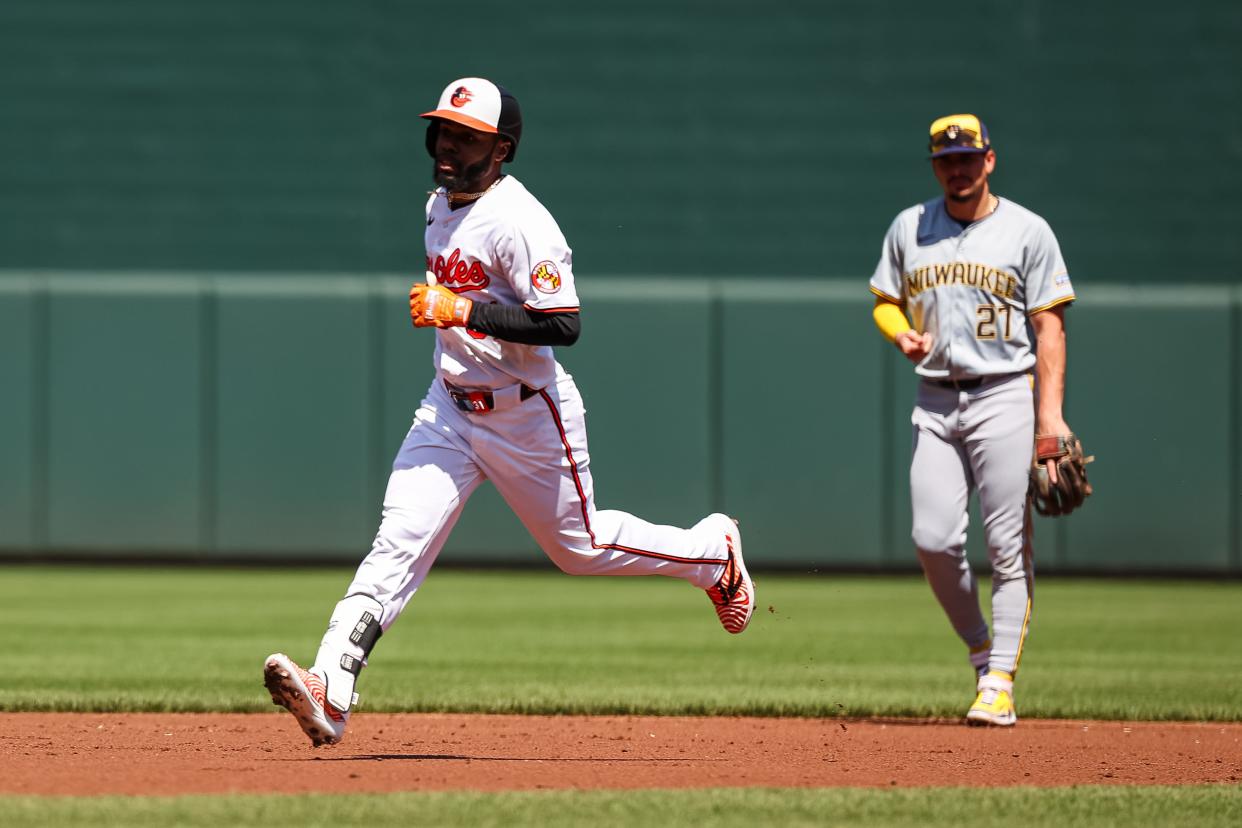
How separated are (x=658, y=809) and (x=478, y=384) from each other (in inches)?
57.6

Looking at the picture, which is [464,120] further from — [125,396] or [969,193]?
[125,396]

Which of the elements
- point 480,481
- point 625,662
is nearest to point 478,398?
point 480,481

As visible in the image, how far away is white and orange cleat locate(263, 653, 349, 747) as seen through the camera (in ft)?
15.8

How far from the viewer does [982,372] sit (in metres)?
6.43

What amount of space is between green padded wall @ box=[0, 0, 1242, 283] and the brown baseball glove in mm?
8785

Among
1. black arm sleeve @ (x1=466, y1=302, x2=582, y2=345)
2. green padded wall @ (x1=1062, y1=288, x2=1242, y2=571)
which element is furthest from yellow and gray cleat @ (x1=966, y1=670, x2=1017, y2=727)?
green padded wall @ (x1=1062, y1=288, x2=1242, y2=571)

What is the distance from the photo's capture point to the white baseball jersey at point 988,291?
6.47 m

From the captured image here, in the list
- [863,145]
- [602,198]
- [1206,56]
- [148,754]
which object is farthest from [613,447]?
[148,754]

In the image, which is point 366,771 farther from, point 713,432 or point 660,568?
point 713,432

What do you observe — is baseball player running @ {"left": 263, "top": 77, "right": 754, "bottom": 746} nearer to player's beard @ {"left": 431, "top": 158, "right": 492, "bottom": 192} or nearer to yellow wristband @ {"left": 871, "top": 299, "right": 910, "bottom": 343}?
player's beard @ {"left": 431, "top": 158, "right": 492, "bottom": 192}

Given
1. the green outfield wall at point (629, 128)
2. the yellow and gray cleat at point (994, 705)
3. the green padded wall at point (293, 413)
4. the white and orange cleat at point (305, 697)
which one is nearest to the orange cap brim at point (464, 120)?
the white and orange cleat at point (305, 697)

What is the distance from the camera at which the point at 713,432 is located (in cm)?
1369

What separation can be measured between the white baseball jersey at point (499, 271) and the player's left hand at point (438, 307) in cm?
14

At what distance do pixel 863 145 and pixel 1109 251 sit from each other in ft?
7.23
